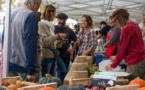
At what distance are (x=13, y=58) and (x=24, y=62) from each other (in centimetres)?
11

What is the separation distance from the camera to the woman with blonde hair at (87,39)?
4766mm

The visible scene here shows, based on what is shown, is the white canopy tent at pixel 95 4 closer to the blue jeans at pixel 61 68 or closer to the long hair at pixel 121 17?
the blue jeans at pixel 61 68

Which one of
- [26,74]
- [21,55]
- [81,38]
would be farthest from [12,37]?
[81,38]

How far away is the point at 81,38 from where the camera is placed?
16.2 feet

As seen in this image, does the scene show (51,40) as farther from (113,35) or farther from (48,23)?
(113,35)

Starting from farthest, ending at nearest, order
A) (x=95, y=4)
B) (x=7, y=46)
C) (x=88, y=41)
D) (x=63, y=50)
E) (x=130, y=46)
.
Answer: (x=95, y=4), (x=63, y=50), (x=88, y=41), (x=130, y=46), (x=7, y=46)

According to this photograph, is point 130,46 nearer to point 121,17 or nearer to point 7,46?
point 121,17

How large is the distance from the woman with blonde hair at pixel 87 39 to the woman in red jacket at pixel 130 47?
1.38m

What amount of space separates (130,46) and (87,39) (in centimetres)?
157

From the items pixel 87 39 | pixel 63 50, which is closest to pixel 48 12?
pixel 87 39

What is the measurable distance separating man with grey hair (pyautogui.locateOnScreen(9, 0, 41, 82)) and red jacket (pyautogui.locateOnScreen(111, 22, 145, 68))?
997 mm

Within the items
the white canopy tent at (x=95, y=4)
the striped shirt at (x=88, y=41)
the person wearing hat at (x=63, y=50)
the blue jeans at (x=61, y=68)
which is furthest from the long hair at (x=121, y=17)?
the white canopy tent at (x=95, y=4)

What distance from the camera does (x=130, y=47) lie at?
10.8 ft

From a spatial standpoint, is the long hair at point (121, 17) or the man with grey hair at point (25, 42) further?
the long hair at point (121, 17)
